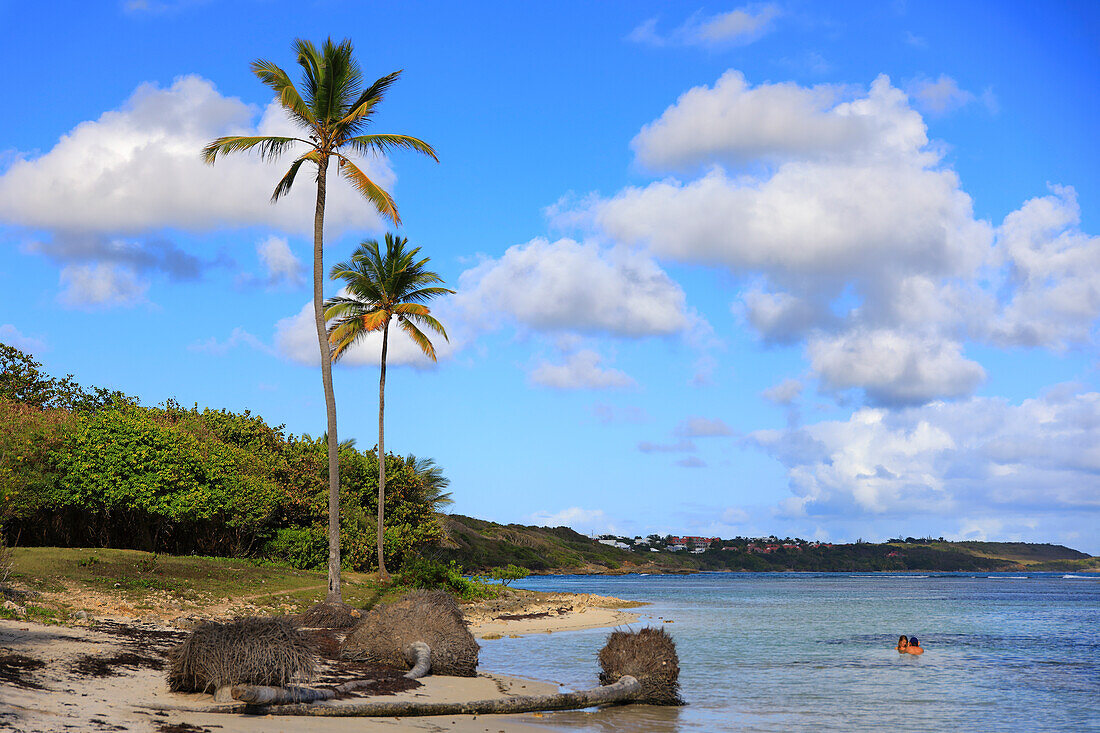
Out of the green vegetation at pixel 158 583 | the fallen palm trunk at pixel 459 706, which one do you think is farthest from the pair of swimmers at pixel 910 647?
the green vegetation at pixel 158 583

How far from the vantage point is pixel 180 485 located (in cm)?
3372

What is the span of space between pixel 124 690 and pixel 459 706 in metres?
5.06

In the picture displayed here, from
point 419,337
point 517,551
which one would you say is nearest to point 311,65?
point 419,337

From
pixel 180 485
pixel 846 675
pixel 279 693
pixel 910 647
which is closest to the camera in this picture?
pixel 279 693

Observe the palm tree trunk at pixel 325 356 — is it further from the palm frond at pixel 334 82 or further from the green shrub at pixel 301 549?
the green shrub at pixel 301 549

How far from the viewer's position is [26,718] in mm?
9383

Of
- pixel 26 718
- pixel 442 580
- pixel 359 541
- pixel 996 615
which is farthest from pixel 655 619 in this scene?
pixel 26 718

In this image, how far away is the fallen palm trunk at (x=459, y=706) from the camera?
38.7ft

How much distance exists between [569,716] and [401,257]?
26123 mm

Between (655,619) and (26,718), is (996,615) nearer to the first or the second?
(655,619)

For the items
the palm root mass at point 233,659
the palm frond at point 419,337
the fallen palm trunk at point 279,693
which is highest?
the palm frond at point 419,337

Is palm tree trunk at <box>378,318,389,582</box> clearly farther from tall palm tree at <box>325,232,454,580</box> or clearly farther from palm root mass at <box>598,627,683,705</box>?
palm root mass at <box>598,627,683,705</box>

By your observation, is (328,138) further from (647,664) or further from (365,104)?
(647,664)

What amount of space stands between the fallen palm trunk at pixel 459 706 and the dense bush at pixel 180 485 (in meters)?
17.9
